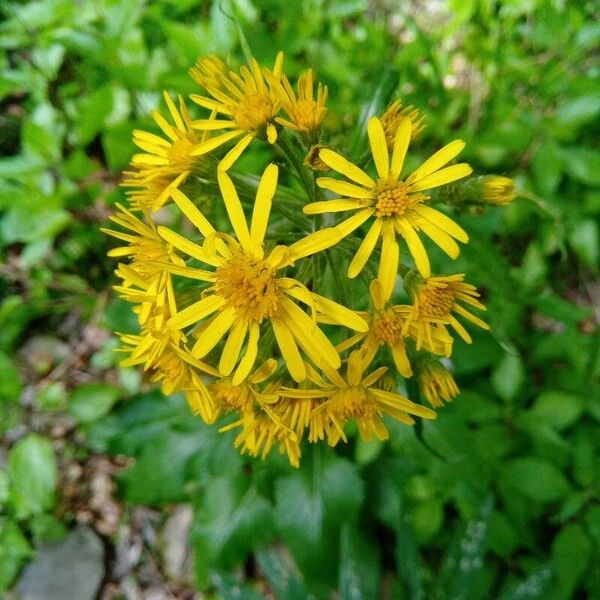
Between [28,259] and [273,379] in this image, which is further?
[28,259]

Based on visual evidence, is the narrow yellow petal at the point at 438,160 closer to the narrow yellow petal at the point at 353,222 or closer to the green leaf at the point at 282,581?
the narrow yellow petal at the point at 353,222

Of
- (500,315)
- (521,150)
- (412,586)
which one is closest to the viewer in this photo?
(412,586)

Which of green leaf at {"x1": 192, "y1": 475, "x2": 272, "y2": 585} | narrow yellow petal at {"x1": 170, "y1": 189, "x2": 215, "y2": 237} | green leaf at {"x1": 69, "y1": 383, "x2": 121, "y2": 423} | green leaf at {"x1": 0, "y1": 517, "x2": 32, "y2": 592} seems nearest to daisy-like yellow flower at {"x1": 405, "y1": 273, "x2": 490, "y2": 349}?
narrow yellow petal at {"x1": 170, "y1": 189, "x2": 215, "y2": 237}

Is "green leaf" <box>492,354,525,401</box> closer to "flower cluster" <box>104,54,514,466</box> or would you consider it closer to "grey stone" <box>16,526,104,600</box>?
"flower cluster" <box>104,54,514,466</box>

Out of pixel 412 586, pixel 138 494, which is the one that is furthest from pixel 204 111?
pixel 412 586

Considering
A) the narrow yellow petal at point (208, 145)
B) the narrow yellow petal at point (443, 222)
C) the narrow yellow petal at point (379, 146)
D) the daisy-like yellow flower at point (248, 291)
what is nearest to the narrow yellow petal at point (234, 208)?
the daisy-like yellow flower at point (248, 291)

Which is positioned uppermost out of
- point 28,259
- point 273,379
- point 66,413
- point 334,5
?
point 334,5

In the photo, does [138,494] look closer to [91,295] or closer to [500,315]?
[91,295]
